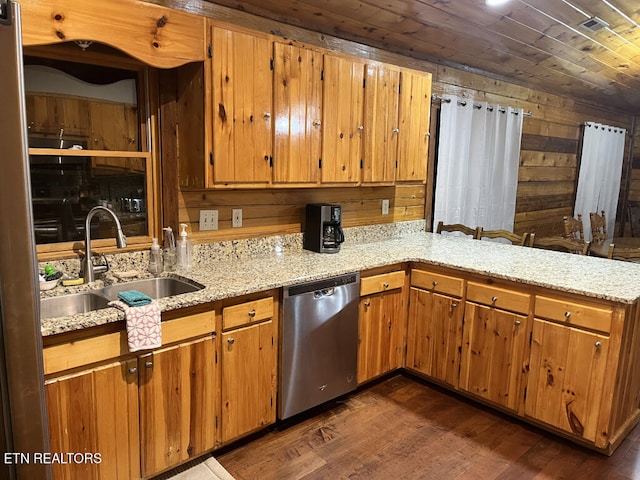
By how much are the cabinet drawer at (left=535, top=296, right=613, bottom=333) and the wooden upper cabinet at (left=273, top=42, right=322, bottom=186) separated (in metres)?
1.48

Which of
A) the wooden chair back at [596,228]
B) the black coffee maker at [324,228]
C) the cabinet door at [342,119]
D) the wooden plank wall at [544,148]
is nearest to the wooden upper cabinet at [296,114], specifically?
the cabinet door at [342,119]

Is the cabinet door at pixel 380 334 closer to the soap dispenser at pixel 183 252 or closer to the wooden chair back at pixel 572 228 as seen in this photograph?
the soap dispenser at pixel 183 252

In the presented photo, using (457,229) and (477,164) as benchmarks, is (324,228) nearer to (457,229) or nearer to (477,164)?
(457,229)

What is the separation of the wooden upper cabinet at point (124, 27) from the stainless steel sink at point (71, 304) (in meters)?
1.05

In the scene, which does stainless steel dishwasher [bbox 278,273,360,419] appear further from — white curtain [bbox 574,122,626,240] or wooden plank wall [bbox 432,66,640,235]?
white curtain [bbox 574,122,626,240]

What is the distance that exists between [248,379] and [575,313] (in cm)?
169

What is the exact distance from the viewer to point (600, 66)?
4.72 meters

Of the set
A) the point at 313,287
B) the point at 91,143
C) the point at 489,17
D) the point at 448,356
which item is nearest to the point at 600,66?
the point at 489,17

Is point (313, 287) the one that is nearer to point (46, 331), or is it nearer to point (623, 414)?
point (46, 331)

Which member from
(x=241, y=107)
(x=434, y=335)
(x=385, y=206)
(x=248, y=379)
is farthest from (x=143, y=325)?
(x=385, y=206)

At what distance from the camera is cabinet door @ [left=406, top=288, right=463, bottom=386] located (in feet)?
9.44

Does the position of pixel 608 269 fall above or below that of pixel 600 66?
below

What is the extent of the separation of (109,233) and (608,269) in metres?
2.82

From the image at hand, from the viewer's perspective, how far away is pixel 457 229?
3900 millimetres
